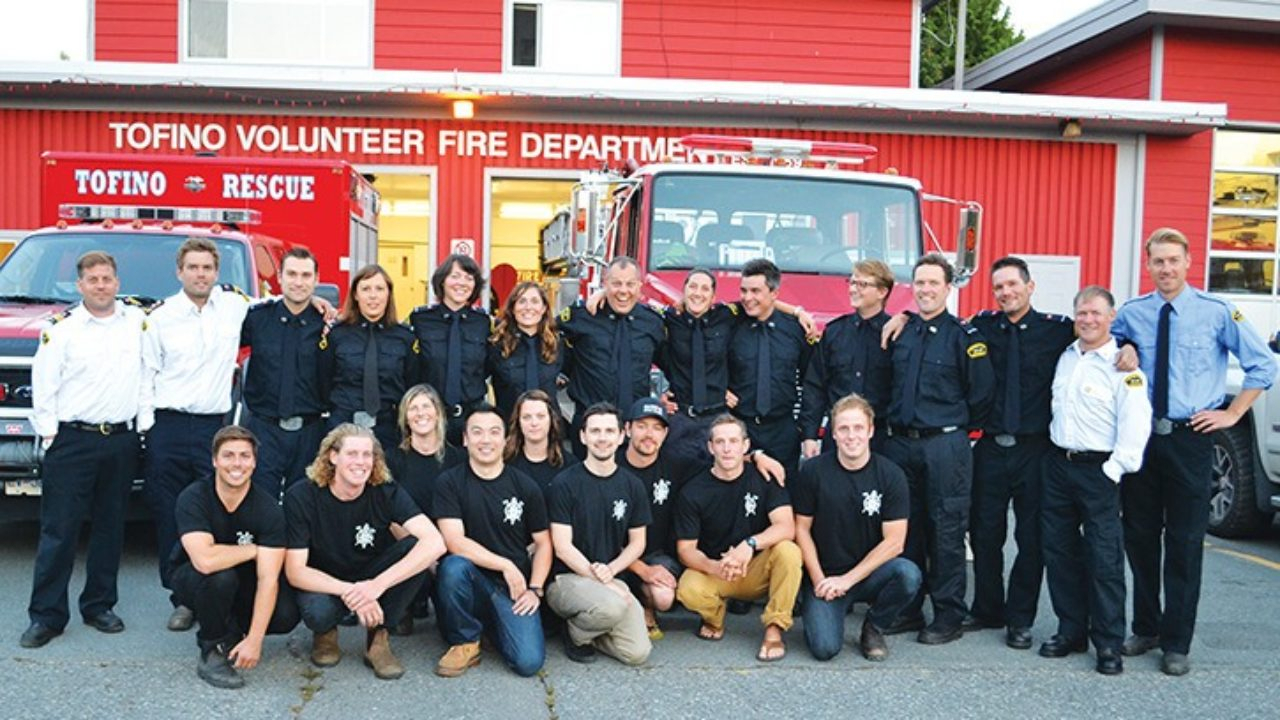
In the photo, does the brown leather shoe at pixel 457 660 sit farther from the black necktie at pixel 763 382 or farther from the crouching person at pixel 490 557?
the black necktie at pixel 763 382

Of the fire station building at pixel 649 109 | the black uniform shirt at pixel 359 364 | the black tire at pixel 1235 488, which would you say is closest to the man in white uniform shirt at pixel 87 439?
the black uniform shirt at pixel 359 364

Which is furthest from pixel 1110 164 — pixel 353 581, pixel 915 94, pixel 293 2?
pixel 353 581

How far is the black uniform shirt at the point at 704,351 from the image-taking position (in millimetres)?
7016

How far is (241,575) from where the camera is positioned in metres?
5.45

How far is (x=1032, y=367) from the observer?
6293 mm

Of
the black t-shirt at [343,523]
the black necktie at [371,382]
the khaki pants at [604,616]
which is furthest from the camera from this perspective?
the black necktie at [371,382]

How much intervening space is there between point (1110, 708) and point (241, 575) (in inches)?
150

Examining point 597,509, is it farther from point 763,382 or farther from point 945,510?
point 945,510

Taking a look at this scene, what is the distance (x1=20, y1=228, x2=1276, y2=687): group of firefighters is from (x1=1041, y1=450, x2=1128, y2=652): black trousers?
1 centimetres

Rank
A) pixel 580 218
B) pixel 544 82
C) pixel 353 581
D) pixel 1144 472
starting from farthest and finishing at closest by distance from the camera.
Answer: pixel 544 82 → pixel 580 218 → pixel 1144 472 → pixel 353 581

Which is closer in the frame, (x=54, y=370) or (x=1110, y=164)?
(x=54, y=370)

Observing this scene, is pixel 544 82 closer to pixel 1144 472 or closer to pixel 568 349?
pixel 568 349

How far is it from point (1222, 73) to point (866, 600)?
1410 cm

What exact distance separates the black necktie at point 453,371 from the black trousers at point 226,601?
1.55m
